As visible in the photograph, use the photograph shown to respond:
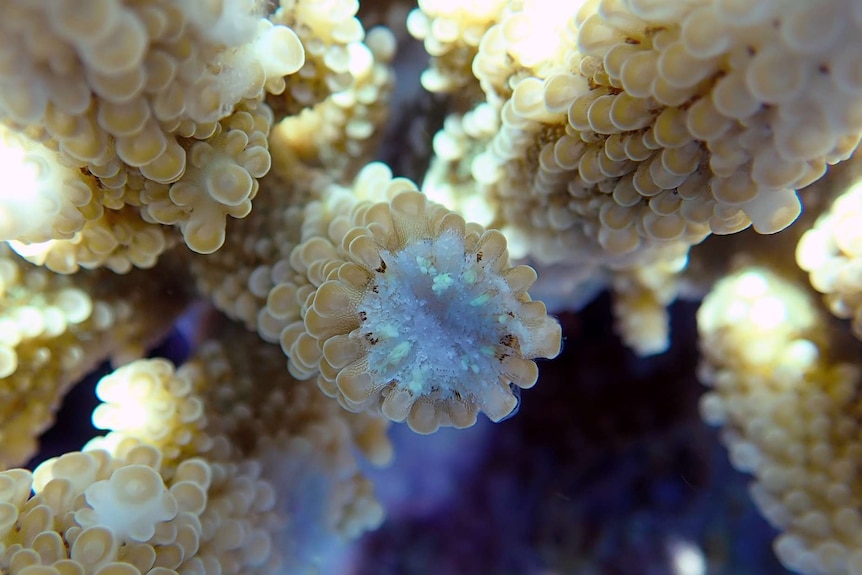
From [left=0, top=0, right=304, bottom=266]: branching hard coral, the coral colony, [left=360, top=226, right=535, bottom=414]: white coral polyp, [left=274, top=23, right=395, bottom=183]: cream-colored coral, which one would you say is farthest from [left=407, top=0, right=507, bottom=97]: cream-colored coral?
[left=360, top=226, right=535, bottom=414]: white coral polyp

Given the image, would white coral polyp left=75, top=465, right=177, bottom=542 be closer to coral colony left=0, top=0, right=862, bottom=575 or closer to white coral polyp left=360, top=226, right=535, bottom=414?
coral colony left=0, top=0, right=862, bottom=575

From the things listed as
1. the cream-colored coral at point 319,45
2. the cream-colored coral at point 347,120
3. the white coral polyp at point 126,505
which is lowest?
the white coral polyp at point 126,505

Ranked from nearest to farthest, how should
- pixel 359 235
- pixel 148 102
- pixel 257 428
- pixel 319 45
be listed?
pixel 148 102 → pixel 359 235 → pixel 319 45 → pixel 257 428

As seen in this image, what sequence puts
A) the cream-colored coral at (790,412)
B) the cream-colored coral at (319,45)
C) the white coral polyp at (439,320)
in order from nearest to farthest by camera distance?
the white coral polyp at (439,320) → the cream-colored coral at (319,45) → the cream-colored coral at (790,412)

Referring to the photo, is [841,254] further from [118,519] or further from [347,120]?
[118,519]

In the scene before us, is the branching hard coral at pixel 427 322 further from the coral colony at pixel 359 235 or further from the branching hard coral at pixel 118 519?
the branching hard coral at pixel 118 519

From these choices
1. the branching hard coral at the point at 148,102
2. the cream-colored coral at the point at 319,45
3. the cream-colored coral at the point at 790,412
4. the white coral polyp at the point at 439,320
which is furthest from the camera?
the cream-colored coral at the point at 790,412

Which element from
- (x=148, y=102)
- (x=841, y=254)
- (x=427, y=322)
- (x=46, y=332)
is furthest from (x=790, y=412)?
(x=46, y=332)

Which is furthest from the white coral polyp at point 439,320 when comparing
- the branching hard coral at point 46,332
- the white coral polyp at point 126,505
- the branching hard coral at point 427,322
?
the branching hard coral at point 46,332
